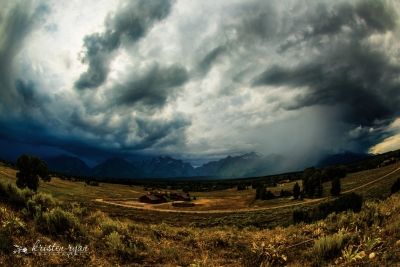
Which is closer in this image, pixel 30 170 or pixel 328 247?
pixel 328 247

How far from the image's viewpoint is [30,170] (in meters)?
69.6

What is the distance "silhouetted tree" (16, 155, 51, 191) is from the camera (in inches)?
2687

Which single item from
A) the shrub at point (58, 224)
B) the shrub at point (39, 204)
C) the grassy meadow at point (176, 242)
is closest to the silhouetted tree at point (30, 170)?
the shrub at point (39, 204)

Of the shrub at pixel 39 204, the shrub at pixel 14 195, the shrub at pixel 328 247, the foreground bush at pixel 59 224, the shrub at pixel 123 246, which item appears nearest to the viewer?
the shrub at pixel 328 247

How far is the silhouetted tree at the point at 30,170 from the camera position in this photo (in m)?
68.2

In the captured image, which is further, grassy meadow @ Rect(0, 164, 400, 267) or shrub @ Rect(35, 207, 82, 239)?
shrub @ Rect(35, 207, 82, 239)

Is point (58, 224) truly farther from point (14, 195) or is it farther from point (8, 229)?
point (14, 195)

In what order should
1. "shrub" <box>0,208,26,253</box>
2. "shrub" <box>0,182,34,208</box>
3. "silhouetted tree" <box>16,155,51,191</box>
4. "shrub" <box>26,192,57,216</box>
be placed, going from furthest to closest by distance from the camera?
"silhouetted tree" <box>16,155,51,191</box> → "shrub" <box>0,182,34,208</box> → "shrub" <box>26,192,57,216</box> → "shrub" <box>0,208,26,253</box>

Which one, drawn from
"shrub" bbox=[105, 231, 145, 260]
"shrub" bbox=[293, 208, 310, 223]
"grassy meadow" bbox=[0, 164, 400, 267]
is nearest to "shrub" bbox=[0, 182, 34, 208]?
"grassy meadow" bbox=[0, 164, 400, 267]

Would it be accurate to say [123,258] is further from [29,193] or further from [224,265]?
[29,193]

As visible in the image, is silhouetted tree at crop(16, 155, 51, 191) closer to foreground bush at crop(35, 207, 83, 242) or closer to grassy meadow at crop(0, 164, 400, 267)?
grassy meadow at crop(0, 164, 400, 267)

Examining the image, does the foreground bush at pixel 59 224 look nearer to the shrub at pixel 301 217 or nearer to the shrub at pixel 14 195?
the shrub at pixel 14 195

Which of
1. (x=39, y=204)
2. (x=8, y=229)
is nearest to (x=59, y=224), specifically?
(x=8, y=229)

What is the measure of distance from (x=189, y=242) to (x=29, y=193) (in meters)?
7.38
